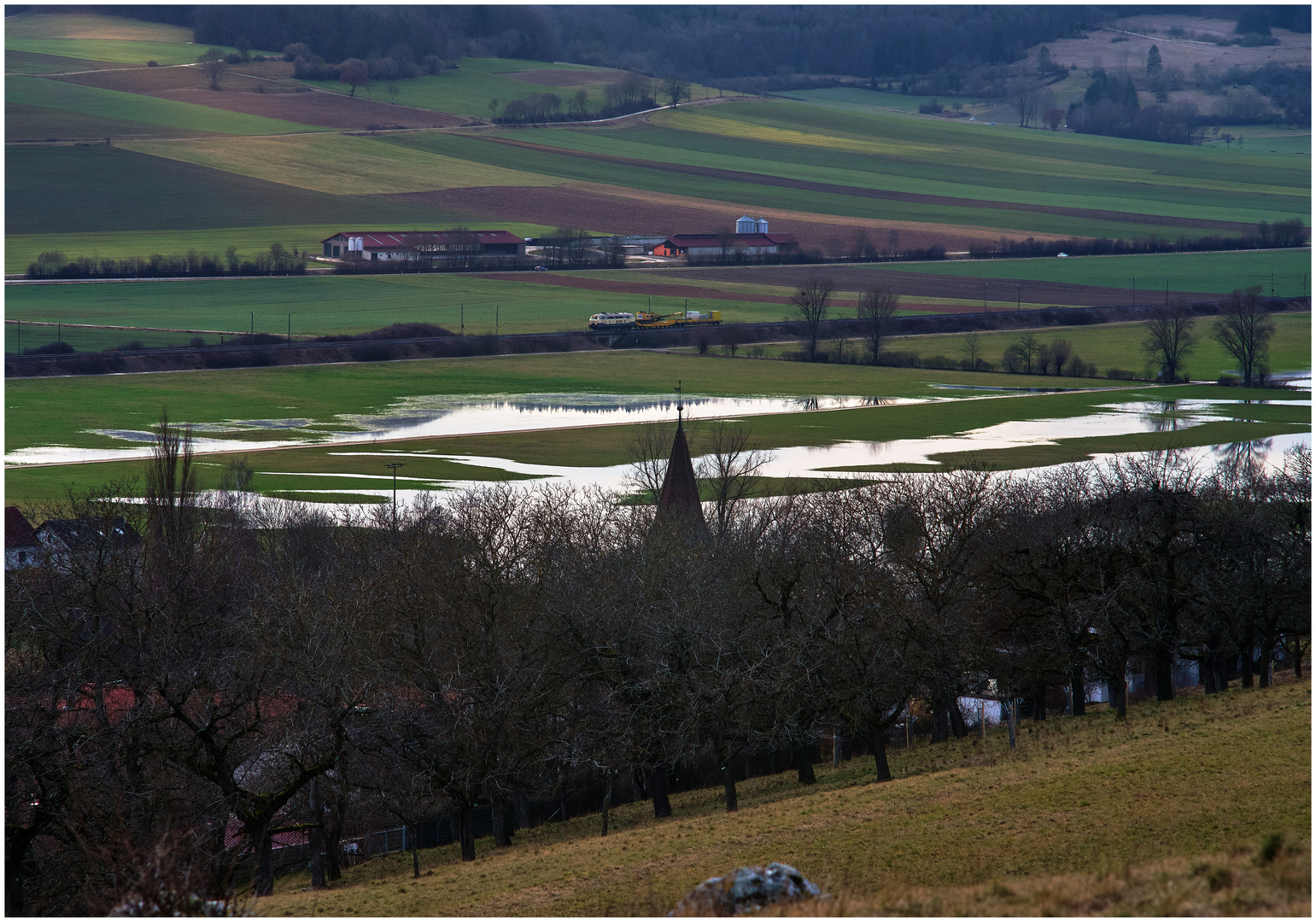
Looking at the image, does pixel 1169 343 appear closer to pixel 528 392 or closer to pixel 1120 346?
pixel 1120 346

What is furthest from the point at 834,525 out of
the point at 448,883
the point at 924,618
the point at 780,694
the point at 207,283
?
the point at 207,283

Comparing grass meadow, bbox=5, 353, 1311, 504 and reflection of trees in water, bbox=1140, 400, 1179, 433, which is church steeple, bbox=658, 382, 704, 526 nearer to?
grass meadow, bbox=5, 353, 1311, 504

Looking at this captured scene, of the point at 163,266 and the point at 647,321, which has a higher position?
the point at 163,266

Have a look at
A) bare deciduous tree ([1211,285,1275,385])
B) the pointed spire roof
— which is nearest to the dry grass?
the pointed spire roof

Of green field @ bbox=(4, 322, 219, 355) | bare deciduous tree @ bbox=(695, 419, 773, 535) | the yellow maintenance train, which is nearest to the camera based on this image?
bare deciduous tree @ bbox=(695, 419, 773, 535)

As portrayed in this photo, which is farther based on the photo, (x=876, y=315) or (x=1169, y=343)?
(x=876, y=315)

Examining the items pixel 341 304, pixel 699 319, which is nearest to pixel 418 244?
pixel 341 304
